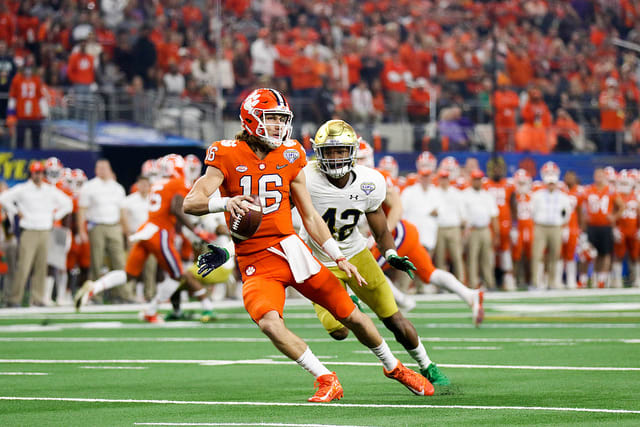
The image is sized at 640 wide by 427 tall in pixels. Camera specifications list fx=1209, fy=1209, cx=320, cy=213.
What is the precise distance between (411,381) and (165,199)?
22.6 feet

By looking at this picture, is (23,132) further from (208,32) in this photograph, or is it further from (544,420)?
(544,420)

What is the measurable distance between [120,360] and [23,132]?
31.5 feet

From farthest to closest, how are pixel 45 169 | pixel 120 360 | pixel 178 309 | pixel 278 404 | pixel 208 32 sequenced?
pixel 208 32 < pixel 45 169 < pixel 178 309 < pixel 120 360 < pixel 278 404

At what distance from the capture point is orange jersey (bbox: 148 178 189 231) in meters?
13.4

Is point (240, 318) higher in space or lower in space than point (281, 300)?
lower

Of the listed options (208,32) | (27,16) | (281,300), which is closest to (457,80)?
(208,32)

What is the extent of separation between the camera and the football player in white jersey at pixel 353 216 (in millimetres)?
7438

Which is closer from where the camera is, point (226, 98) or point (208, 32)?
point (226, 98)

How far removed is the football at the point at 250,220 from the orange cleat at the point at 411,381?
1.19m

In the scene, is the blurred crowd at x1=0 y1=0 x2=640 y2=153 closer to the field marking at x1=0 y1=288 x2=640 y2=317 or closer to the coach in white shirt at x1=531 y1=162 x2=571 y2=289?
the coach in white shirt at x1=531 y1=162 x2=571 y2=289

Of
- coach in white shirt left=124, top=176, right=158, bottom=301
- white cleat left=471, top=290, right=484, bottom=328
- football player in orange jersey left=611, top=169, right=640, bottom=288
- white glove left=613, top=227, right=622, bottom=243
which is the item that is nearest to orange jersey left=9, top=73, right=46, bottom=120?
coach in white shirt left=124, top=176, right=158, bottom=301

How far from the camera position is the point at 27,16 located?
21453 millimetres

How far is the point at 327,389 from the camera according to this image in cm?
677

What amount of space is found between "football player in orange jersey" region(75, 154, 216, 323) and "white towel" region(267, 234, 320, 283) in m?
6.24
